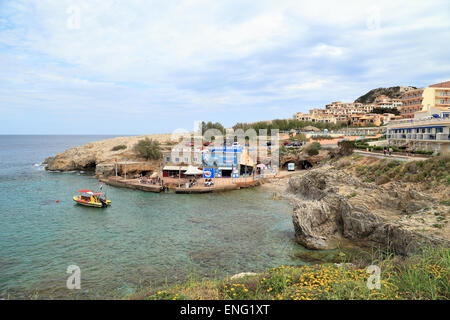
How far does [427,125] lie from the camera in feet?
83.5

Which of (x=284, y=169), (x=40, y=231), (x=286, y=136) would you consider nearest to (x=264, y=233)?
(x=40, y=231)

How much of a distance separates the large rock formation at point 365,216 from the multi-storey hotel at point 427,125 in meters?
8.00

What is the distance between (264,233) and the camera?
18656mm

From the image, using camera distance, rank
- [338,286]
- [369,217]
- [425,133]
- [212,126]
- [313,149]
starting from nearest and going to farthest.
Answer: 1. [338,286]
2. [369,217]
3. [425,133]
4. [313,149]
5. [212,126]

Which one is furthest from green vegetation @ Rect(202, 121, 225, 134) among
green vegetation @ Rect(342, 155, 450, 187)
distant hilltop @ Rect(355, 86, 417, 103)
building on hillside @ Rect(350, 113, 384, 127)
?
distant hilltop @ Rect(355, 86, 417, 103)

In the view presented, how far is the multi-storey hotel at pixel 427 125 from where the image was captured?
887 inches

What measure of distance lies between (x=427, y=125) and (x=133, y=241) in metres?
28.5

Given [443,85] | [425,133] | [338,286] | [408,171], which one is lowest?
[338,286]

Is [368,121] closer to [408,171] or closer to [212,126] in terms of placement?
[212,126]

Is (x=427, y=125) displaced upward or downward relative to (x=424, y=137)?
upward

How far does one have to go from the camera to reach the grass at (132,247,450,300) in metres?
6.02

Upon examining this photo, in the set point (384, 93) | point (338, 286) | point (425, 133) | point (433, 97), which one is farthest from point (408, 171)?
point (384, 93)
